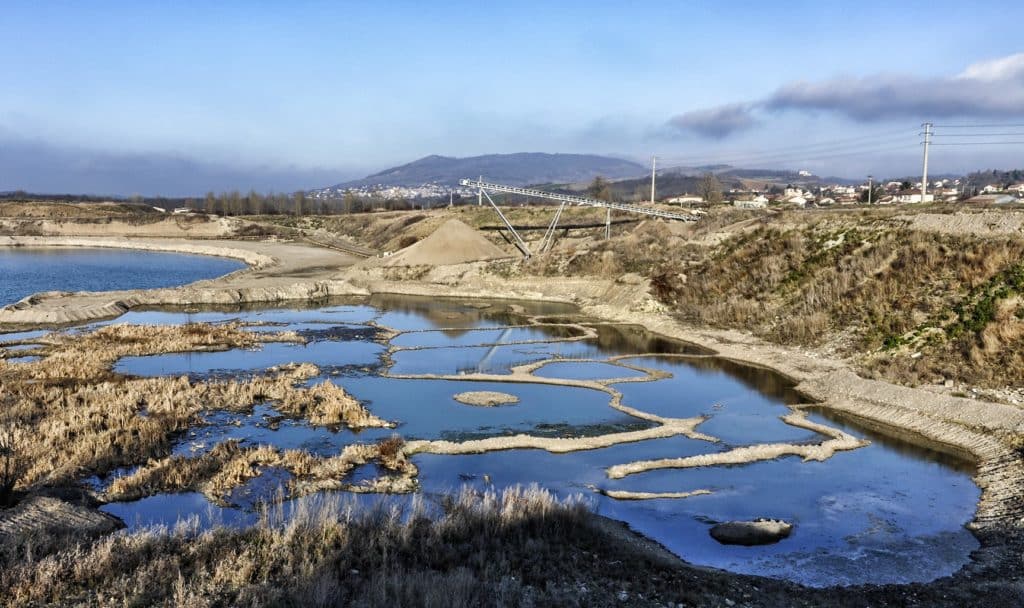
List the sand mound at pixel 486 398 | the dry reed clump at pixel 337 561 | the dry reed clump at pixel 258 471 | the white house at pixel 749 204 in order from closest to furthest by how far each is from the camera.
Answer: the dry reed clump at pixel 337 561 < the dry reed clump at pixel 258 471 < the sand mound at pixel 486 398 < the white house at pixel 749 204

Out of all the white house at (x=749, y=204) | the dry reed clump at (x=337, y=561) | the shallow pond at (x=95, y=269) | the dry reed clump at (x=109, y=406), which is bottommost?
the dry reed clump at (x=109, y=406)

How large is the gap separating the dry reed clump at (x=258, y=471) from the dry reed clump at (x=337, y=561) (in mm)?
2244

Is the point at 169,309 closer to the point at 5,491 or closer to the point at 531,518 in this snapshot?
the point at 5,491

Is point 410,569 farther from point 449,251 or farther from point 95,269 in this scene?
point 95,269

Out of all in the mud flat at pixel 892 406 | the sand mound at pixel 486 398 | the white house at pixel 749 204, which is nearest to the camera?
the mud flat at pixel 892 406

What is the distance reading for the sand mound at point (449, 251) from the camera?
55938 millimetres

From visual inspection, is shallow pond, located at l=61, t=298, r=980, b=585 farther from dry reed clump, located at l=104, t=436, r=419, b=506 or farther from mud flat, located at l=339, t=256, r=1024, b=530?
mud flat, located at l=339, t=256, r=1024, b=530

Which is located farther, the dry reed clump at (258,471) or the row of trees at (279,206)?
the row of trees at (279,206)

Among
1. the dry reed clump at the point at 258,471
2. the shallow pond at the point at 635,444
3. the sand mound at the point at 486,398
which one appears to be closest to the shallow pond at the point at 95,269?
the shallow pond at the point at 635,444

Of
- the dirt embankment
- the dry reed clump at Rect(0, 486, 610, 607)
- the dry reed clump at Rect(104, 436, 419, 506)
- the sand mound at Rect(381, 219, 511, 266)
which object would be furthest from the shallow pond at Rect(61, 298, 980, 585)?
the dirt embankment

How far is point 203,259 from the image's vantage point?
3132 inches

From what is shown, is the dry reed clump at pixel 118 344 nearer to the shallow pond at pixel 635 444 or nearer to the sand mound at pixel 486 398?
the shallow pond at pixel 635 444

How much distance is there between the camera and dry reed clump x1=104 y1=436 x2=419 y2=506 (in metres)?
14.7

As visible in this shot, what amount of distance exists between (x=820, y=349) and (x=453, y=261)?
3117cm
